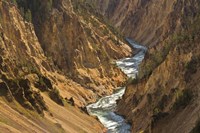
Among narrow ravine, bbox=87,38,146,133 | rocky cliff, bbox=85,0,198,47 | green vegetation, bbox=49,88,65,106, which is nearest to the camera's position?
narrow ravine, bbox=87,38,146,133

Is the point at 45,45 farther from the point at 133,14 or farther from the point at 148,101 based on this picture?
the point at 133,14

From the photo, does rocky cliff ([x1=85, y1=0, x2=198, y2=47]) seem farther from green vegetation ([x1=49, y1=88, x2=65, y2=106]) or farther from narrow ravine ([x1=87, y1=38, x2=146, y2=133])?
green vegetation ([x1=49, y1=88, x2=65, y2=106])

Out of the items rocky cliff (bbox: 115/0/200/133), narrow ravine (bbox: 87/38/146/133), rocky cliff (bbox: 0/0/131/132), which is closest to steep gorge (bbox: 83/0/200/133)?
rocky cliff (bbox: 115/0/200/133)

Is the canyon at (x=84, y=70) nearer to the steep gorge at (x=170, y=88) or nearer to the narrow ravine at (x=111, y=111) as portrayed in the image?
the steep gorge at (x=170, y=88)

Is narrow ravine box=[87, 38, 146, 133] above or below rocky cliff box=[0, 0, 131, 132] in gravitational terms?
below

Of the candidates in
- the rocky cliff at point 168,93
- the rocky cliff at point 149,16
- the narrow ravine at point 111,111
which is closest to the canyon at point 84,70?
→ the rocky cliff at point 168,93

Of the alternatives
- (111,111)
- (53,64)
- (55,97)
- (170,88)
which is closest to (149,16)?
(53,64)

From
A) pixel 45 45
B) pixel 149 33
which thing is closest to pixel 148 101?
pixel 45 45
